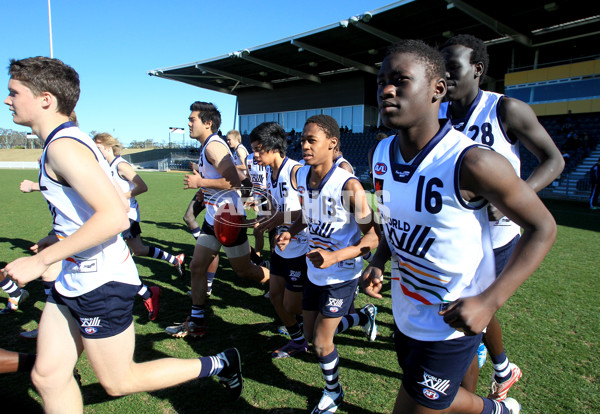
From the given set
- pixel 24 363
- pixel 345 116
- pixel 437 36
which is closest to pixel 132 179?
pixel 24 363

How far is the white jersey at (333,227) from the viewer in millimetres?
2932

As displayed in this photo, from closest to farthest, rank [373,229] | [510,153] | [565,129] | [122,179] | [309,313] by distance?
[510,153] < [373,229] < [309,313] < [122,179] < [565,129]

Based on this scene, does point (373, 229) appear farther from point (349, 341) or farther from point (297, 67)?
point (297, 67)

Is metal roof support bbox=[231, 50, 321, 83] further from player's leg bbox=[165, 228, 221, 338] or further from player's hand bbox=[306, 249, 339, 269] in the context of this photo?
player's hand bbox=[306, 249, 339, 269]

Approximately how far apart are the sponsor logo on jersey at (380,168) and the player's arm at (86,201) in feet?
4.49

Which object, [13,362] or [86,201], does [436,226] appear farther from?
[13,362]

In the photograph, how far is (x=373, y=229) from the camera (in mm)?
2803

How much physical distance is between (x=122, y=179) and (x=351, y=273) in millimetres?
4660

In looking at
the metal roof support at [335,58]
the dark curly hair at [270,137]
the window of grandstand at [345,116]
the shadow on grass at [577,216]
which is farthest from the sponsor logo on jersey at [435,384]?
the window of grandstand at [345,116]

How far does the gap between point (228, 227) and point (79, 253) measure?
6.77ft

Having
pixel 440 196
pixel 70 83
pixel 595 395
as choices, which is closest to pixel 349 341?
pixel 595 395

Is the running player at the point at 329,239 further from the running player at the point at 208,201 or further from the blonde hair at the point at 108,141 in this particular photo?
the blonde hair at the point at 108,141

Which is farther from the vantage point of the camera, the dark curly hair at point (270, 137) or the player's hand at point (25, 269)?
the dark curly hair at point (270, 137)

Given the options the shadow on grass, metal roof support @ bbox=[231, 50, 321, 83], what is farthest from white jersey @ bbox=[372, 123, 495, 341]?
metal roof support @ bbox=[231, 50, 321, 83]
